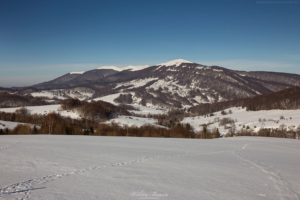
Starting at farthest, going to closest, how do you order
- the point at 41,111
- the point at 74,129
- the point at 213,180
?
the point at 41,111 → the point at 74,129 → the point at 213,180

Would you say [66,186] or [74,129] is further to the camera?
[74,129]

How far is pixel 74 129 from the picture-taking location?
32.2m

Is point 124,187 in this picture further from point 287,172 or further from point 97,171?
point 287,172

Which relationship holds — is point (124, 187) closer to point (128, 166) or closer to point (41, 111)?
point (128, 166)

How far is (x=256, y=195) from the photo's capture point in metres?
5.54

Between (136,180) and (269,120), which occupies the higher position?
(136,180)

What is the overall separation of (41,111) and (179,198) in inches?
4879

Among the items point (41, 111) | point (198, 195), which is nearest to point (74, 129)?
point (198, 195)

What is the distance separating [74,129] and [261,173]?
30.6 meters

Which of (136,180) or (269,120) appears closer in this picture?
(136,180)

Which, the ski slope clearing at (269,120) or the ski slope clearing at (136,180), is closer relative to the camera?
the ski slope clearing at (136,180)

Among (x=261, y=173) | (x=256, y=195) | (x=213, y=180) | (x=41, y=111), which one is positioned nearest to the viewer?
(x=256, y=195)

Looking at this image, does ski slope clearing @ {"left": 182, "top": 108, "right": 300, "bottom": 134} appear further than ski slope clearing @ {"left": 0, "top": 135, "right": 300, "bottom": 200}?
Yes

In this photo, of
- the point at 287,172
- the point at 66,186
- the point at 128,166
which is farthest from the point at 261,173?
the point at 66,186
